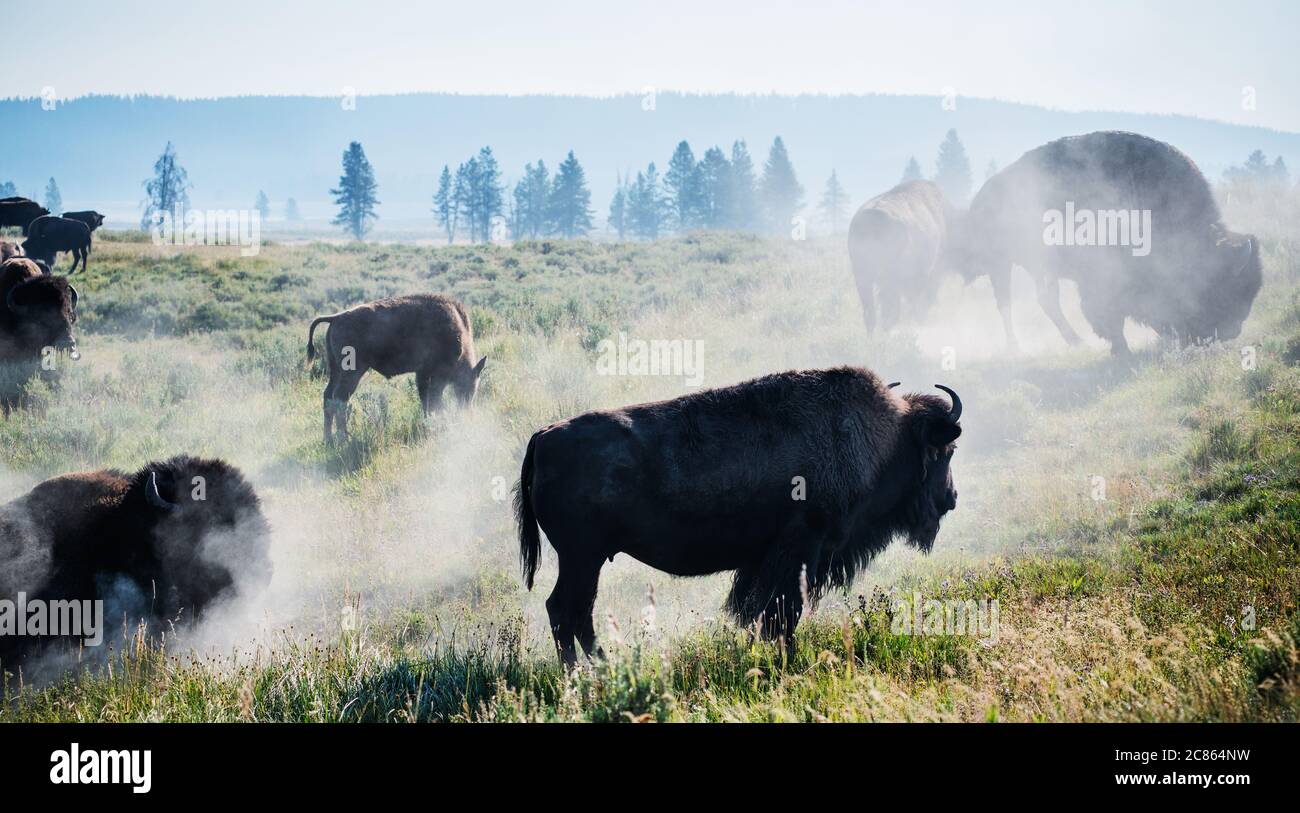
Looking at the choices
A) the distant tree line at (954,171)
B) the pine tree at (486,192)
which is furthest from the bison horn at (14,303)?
the pine tree at (486,192)

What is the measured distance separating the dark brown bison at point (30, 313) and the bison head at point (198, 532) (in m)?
8.70

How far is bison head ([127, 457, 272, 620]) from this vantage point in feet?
18.9

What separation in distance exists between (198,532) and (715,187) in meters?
82.8

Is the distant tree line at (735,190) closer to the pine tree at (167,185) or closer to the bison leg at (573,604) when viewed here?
the pine tree at (167,185)

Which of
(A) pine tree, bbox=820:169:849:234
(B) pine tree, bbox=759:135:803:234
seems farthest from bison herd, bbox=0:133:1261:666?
(A) pine tree, bbox=820:169:849:234

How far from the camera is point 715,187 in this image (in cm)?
8456

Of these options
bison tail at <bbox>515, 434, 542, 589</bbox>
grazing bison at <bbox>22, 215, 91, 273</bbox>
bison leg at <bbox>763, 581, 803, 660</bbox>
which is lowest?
bison leg at <bbox>763, 581, 803, 660</bbox>

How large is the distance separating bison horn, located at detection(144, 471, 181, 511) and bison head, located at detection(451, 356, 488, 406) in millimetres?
5877

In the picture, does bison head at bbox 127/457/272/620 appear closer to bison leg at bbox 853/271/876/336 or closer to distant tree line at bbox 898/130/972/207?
bison leg at bbox 853/271/876/336

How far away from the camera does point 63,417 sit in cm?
1160

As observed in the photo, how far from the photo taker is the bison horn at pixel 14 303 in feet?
41.0

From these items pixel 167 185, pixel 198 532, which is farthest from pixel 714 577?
pixel 167 185
